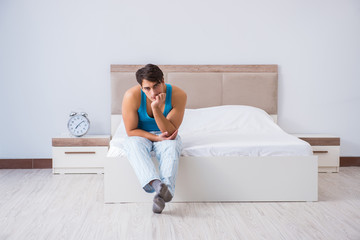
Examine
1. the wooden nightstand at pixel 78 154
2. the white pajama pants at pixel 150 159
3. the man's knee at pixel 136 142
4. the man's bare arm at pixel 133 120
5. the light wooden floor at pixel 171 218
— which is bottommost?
the light wooden floor at pixel 171 218

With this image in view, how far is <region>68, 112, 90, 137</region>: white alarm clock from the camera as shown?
354 centimetres

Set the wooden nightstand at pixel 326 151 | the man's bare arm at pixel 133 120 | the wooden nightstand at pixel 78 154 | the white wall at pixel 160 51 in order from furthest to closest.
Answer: the white wall at pixel 160 51, the wooden nightstand at pixel 326 151, the wooden nightstand at pixel 78 154, the man's bare arm at pixel 133 120

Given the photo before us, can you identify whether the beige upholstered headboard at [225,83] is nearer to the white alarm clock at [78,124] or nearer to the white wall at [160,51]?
the white wall at [160,51]

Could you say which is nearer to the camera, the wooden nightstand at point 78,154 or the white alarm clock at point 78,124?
the wooden nightstand at point 78,154

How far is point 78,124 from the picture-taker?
3559mm

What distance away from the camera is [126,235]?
6.05ft

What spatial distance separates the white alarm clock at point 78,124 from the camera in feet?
11.6

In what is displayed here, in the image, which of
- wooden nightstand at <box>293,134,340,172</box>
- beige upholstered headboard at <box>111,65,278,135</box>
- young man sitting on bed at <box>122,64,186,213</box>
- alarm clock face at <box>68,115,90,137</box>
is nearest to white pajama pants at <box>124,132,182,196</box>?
young man sitting on bed at <box>122,64,186,213</box>

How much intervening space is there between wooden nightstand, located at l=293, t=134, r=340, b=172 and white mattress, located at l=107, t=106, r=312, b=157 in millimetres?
558

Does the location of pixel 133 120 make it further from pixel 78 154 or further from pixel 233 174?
pixel 78 154

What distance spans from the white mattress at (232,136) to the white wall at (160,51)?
2.12 ft

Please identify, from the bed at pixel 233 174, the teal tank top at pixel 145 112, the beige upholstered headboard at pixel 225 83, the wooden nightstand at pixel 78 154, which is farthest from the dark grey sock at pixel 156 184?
the beige upholstered headboard at pixel 225 83

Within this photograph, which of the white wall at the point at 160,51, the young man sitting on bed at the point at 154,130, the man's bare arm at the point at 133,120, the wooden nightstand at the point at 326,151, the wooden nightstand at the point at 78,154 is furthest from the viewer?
the white wall at the point at 160,51

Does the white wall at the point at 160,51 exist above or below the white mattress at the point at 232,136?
above
